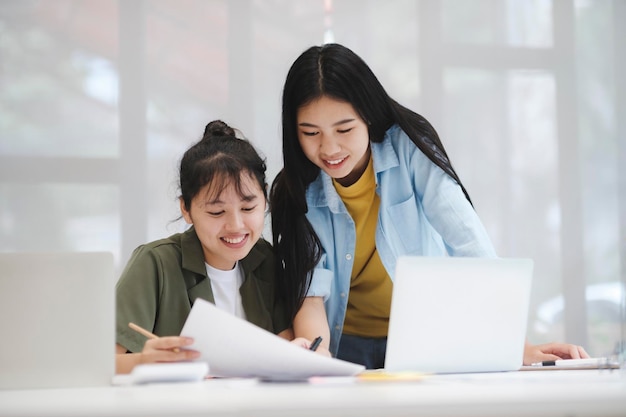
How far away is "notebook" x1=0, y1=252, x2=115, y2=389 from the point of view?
1192 millimetres

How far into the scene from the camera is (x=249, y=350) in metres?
1.20

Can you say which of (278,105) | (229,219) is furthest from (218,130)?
(278,105)

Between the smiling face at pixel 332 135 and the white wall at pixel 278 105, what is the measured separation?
44.5 inches

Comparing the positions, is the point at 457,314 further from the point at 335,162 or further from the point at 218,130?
the point at 218,130

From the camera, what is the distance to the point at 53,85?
316 centimetres

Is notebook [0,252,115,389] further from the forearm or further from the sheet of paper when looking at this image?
the forearm

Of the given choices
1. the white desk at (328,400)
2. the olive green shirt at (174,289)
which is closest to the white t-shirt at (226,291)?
the olive green shirt at (174,289)

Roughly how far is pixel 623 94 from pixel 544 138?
1.39ft

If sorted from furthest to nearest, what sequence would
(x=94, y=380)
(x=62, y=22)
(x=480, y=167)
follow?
(x=480, y=167) < (x=62, y=22) < (x=94, y=380)

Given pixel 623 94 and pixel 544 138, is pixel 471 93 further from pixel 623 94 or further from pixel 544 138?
pixel 623 94

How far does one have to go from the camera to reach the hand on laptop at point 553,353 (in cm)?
175

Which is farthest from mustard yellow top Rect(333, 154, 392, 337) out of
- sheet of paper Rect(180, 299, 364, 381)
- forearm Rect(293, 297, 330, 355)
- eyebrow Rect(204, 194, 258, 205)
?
sheet of paper Rect(180, 299, 364, 381)

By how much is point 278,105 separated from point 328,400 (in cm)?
248

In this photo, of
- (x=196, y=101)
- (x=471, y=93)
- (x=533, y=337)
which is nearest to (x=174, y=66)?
(x=196, y=101)
